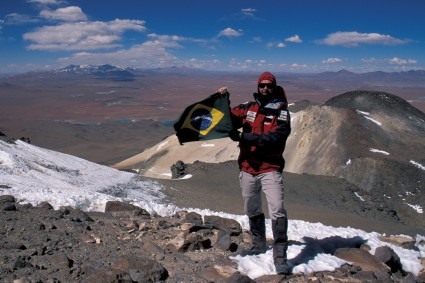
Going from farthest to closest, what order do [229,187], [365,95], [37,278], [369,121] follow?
[365,95] < [369,121] < [229,187] < [37,278]

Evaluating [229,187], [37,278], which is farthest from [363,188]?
[37,278]

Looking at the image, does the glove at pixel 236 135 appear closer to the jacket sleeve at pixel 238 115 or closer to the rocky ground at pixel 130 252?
the jacket sleeve at pixel 238 115

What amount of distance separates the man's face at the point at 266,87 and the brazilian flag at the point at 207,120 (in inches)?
23.0

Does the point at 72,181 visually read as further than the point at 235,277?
Yes

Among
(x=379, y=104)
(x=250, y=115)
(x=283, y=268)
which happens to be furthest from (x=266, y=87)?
(x=379, y=104)

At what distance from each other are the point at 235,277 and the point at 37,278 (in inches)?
86.4

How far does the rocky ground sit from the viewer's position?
15.8 ft

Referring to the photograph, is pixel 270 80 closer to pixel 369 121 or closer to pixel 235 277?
pixel 235 277

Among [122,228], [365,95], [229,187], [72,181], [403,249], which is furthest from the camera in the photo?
[365,95]

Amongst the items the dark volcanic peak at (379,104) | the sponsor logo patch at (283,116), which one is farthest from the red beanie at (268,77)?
the dark volcanic peak at (379,104)

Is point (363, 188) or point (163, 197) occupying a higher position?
point (163, 197)

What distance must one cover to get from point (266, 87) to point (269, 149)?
79cm

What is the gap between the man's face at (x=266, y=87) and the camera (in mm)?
5230

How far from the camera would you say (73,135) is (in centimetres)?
10194
